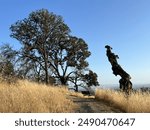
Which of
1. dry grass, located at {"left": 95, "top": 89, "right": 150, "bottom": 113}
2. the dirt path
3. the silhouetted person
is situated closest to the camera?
dry grass, located at {"left": 95, "top": 89, "right": 150, "bottom": 113}

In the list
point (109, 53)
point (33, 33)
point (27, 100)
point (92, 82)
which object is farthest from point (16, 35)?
point (27, 100)

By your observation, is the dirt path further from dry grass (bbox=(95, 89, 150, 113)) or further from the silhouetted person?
the silhouetted person

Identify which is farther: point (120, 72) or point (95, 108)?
point (120, 72)

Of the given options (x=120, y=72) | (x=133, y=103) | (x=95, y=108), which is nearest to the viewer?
(x=133, y=103)

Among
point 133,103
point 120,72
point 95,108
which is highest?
point 120,72

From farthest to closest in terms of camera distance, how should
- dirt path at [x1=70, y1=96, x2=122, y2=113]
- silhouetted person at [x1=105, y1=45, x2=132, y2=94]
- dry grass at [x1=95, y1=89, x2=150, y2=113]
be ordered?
1. silhouetted person at [x1=105, y1=45, x2=132, y2=94]
2. dirt path at [x1=70, y1=96, x2=122, y2=113]
3. dry grass at [x1=95, y1=89, x2=150, y2=113]

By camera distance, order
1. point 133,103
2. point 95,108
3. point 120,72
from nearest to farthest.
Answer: point 133,103, point 95,108, point 120,72

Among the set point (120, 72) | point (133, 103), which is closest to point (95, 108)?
point (133, 103)

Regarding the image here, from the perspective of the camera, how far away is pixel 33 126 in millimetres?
8625

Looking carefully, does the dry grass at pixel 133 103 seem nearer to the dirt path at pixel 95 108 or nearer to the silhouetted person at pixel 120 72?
the dirt path at pixel 95 108

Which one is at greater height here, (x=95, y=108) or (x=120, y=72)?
(x=120, y=72)

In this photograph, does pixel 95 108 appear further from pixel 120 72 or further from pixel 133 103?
pixel 120 72

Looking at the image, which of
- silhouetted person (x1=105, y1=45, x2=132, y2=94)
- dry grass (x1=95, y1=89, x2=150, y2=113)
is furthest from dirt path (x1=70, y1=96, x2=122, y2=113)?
silhouetted person (x1=105, y1=45, x2=132, y2=94)

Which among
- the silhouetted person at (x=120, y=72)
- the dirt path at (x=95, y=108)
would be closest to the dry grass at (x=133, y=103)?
the dirt path at (x=95, y=108)
